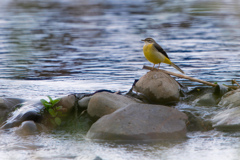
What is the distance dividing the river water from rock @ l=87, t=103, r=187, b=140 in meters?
0.19

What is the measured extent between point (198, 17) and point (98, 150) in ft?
66.1

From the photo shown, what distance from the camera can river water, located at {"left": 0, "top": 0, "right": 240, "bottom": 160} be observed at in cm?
626

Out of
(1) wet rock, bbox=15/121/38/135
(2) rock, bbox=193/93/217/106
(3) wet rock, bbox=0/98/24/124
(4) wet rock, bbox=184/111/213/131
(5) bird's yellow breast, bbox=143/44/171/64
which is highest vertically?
(5) bird's yellow breast, bbox=143/44/171/64

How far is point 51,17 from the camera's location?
26.2 m

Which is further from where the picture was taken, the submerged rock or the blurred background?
the blurred background

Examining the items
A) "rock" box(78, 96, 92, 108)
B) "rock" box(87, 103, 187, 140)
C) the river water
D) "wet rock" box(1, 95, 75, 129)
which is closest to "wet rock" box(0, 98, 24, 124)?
"wet rock" box(1, 95, 75, 129)

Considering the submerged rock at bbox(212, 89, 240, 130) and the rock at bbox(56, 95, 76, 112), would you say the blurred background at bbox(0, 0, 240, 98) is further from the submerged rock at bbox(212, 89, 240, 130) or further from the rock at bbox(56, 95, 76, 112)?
the submerged rock at bbox(212, 89, 240, 130)

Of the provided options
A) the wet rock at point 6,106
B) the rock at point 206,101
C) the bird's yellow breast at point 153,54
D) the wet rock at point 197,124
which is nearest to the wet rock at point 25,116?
the wet rock at point 6,106

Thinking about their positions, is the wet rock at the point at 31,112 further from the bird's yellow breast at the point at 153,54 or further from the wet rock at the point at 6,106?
the bird's yellow breast at the point at 153,54

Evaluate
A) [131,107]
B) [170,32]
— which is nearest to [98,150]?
[131,107]

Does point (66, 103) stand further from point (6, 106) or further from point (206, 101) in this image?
point (206, 101)

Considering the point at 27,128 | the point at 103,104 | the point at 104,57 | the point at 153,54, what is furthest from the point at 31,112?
the point at 104,57

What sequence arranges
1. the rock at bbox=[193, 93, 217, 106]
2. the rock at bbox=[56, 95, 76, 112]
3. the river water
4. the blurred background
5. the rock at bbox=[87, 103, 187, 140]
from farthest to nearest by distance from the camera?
1. the blurred background
2. the rock at bbox=[193, 93, 217, 106]
3. the rock at bbox=[56, 95, 76, 112]
4. the rock at bbox=[87, 103, 187, 140]
5. the river water

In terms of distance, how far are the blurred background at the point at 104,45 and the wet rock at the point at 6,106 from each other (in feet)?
2.19
